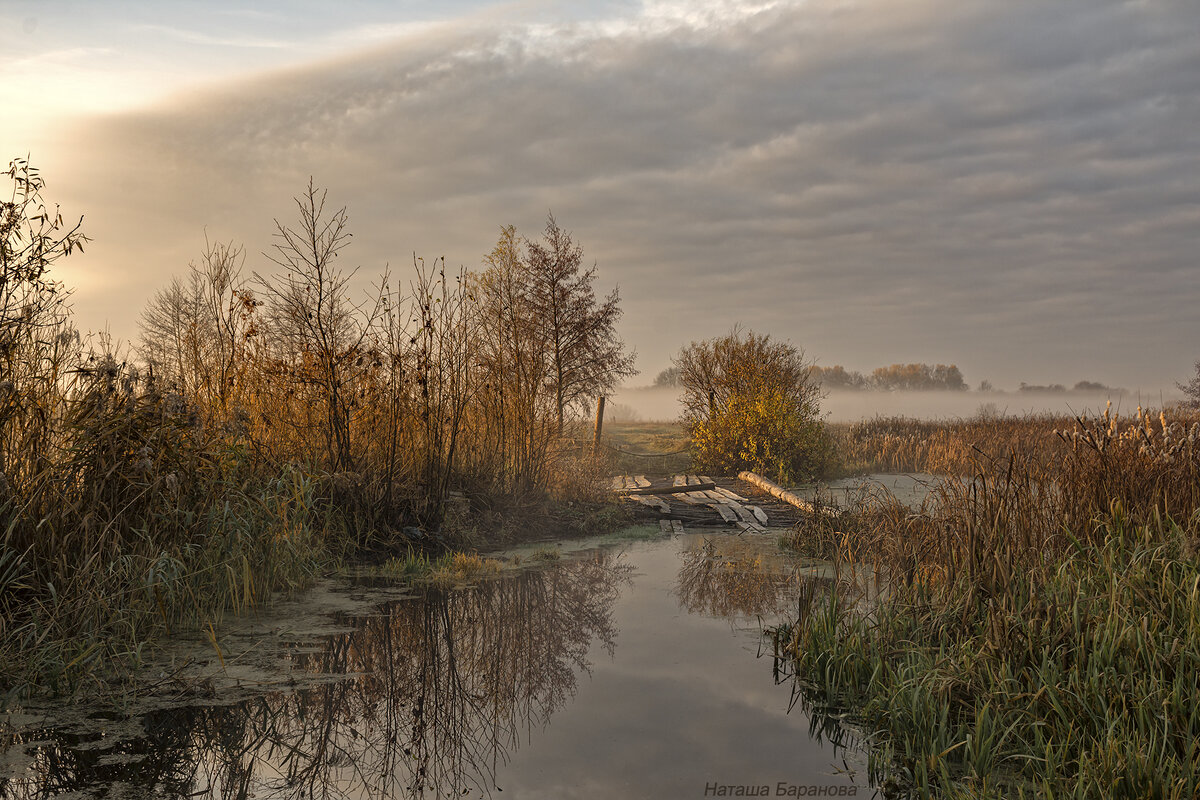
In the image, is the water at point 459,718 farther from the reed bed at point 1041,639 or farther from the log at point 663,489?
the log at point 663,489

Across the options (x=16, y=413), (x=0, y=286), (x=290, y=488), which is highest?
(x=0, y=286)

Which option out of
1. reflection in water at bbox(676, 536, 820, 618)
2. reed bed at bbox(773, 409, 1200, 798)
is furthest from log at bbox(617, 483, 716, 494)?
reed bed at bbox(773, 409, 1200, 798)

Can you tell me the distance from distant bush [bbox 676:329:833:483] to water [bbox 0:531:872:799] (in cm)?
1054

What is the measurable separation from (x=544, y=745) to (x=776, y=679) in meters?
1.75

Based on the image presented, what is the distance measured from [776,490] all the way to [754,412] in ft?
10.9

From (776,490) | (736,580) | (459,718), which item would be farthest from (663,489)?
(459,718)

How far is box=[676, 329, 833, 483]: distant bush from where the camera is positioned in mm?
17375

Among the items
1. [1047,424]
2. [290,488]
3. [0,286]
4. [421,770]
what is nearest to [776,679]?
[421,770]

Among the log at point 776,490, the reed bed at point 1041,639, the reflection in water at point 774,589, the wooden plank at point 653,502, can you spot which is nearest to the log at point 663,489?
the wooden plank at point 653,502

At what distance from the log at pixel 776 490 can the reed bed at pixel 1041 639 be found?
3.61m

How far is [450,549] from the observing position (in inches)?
365

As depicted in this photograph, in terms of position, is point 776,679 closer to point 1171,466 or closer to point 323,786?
point 323,786

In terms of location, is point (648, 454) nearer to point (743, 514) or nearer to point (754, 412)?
point (754, 412)

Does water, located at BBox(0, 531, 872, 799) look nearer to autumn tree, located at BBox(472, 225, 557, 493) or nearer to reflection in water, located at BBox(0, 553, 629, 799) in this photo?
reflection in water, located at BBox(0, 553, 629, 799)
